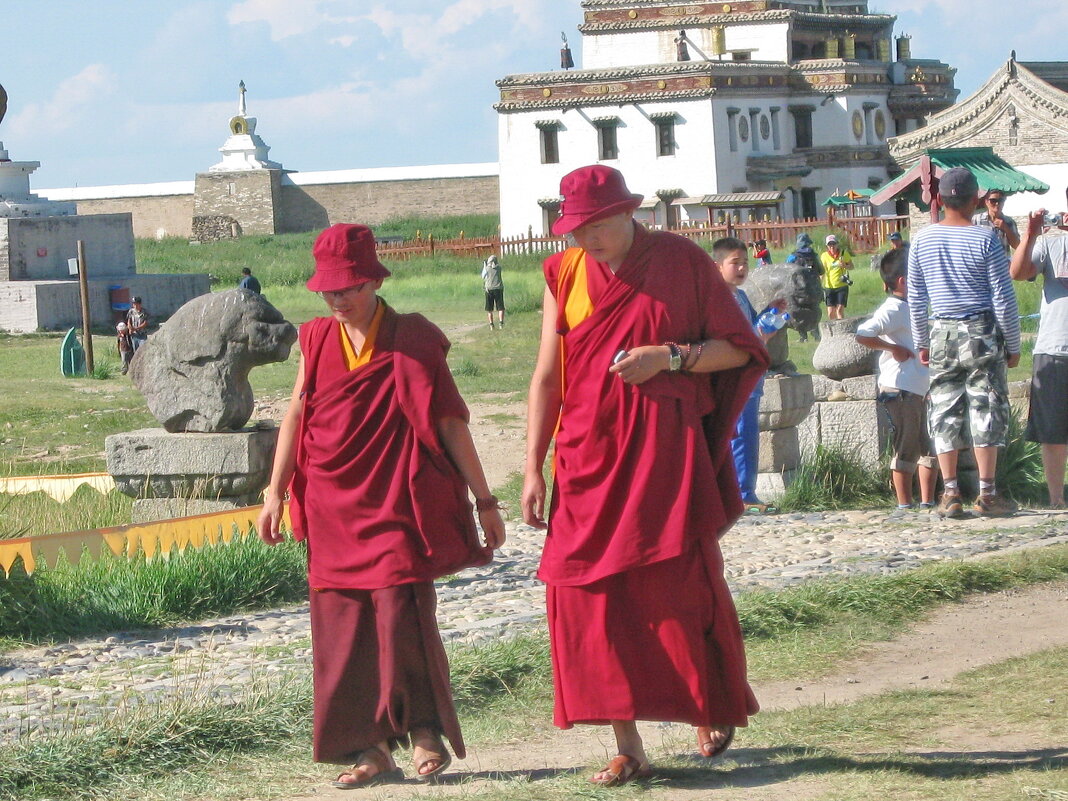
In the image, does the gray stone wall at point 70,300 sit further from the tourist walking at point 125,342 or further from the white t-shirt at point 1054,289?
the white t-shirt at point 1054,289

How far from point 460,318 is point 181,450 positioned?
21673mm

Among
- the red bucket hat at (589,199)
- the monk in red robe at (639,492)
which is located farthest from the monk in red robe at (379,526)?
the red bucket hat at (589,199)

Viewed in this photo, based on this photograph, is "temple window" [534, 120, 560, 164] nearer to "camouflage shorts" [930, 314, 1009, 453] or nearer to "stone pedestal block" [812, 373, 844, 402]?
"stone pedestal block" [812, 373, 844, 402]

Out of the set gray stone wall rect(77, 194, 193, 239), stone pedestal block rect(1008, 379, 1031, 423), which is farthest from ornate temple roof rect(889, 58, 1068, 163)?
stone pedestal block rect(1008, 379, 1031, 423)

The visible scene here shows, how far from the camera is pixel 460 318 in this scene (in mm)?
30922

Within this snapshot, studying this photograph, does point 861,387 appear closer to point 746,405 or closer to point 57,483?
point 746,405

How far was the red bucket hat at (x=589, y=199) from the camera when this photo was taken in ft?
15.0

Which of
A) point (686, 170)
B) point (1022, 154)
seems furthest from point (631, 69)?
point (1022, 154)

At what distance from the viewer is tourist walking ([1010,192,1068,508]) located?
837 cm

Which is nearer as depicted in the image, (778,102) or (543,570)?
(543,570)

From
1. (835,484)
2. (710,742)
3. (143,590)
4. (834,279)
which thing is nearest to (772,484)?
(835,484)

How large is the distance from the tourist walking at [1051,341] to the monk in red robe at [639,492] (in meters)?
4.21

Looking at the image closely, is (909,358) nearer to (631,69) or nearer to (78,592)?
(78,592)

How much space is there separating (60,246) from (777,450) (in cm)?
2050
